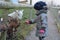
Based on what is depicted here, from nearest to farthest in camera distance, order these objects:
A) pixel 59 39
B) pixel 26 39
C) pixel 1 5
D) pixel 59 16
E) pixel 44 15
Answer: pixel 1 5 < pixel 44 15 < pixel 26 39 < pixel 59 39 < pixel 59 16

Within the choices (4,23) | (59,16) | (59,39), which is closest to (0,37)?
(4,23)

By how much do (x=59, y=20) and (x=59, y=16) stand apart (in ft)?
2.26

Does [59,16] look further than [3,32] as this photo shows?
Yes

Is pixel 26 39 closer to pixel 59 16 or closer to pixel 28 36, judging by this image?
pixel 28 36

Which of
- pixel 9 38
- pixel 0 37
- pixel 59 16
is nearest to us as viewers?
pixel 0 37

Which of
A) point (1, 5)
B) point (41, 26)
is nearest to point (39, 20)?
point (41, 26)

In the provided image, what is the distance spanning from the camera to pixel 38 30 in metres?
5.01

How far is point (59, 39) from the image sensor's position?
725 cm

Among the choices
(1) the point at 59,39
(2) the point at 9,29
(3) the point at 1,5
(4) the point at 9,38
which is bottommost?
(1) the point at 59,39

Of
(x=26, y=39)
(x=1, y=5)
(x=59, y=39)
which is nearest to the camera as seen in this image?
(x=1, y=5)

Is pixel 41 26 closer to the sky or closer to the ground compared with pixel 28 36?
closer to the sky

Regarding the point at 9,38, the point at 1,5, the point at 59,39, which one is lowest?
the point at 59,39

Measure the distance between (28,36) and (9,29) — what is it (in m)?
2.95

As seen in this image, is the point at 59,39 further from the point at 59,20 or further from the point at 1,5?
the point at 1,5
